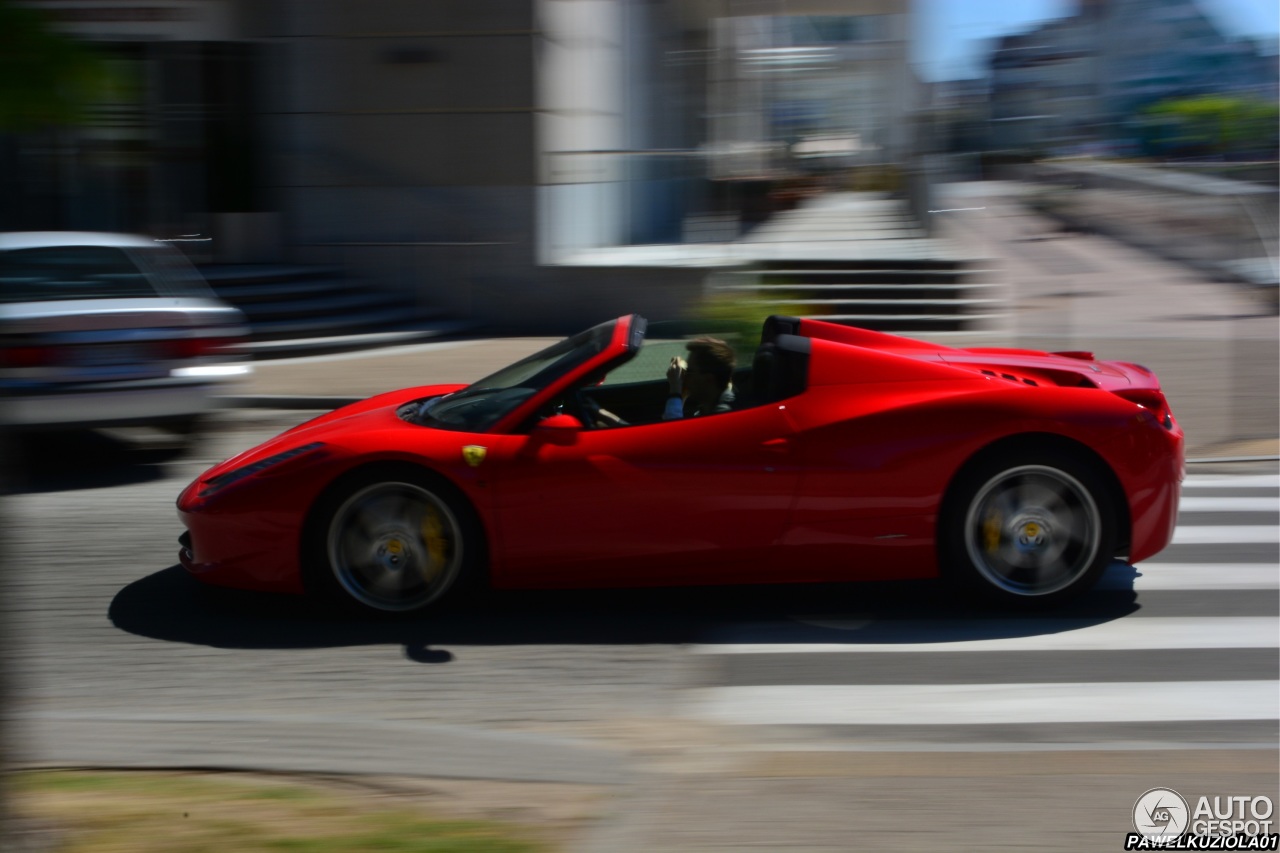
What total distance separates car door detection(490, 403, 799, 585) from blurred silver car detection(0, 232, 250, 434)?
395 cm

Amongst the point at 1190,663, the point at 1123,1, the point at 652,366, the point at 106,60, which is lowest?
the point at 1190,663

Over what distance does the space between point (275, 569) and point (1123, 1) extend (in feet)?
224

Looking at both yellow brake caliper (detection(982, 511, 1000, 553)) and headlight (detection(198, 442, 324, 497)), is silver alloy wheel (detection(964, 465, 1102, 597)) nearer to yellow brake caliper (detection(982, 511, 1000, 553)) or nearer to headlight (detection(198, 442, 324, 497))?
yellow brake caliper (detection(982, 511, 1000, 553))

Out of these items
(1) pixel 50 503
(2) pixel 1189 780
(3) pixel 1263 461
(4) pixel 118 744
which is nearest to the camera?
(2) pixel 1189 780

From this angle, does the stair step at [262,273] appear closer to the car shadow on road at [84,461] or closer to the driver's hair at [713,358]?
the car shadow on road at [84,461]

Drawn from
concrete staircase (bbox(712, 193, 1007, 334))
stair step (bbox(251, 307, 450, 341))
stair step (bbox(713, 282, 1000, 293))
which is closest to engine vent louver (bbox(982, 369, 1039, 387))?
concrete staircase (bbox(712, 193, 1007, 334))

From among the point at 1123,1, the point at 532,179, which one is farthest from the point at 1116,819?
the point at 1123,1

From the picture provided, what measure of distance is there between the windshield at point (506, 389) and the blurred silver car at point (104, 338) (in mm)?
3134

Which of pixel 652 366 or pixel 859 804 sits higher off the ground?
pixel 652 366

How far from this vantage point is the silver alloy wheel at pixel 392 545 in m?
5.70

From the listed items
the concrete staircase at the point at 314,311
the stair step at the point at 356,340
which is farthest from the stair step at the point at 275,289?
the stair step at the point at 356,340

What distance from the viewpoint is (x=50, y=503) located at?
830 cm

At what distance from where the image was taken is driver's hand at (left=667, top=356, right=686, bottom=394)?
5875 millimetres

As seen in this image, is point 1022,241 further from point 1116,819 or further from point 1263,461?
point 1116,819
